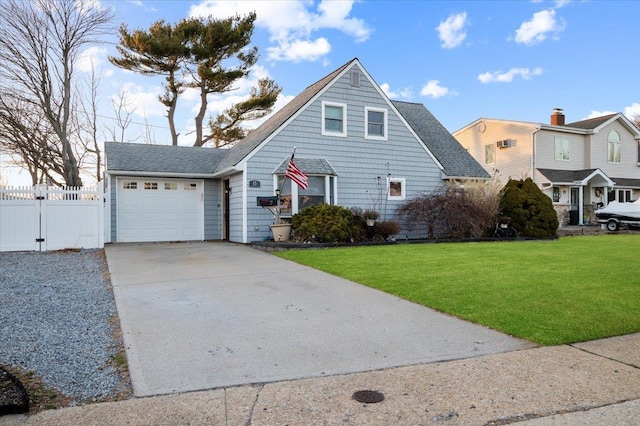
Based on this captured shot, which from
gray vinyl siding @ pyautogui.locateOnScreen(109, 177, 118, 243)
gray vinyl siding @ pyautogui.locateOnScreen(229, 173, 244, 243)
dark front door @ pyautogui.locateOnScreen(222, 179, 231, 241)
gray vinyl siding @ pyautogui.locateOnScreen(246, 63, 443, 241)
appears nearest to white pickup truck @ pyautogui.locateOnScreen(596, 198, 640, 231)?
gray vinyl siding @ pyautogui.locateOnScreen(246, 63, 443, 241)

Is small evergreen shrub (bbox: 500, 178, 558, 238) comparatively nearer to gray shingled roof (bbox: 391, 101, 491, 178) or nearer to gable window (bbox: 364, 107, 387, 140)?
gray shingled roof (bbox: 391, 101, 491, 178)

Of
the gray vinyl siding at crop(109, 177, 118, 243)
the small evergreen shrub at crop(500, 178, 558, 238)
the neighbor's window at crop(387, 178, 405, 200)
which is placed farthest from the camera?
the neighbor's window at crop(387, 178, 405, 200)

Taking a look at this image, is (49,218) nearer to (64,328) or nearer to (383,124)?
(64,328)

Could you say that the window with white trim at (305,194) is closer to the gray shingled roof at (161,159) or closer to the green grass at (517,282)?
the green grass at (517,282)

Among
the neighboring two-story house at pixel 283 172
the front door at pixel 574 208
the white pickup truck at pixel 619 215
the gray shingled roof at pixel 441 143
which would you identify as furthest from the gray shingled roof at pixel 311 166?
the front door at pixel 574 208

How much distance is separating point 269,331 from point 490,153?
25.5 m

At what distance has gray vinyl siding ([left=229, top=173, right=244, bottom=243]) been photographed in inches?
578

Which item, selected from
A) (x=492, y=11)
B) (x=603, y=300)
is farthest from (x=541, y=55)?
(x=603, y=300)

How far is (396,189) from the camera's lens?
54.5 ft

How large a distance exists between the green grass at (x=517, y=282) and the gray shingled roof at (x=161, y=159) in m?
6.69

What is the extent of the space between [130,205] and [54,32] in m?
9.85

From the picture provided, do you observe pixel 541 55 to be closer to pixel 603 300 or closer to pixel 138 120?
pixel 603 300

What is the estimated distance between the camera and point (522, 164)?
81.6ft

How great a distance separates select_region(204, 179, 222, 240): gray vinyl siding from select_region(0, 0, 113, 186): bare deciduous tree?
883cm
